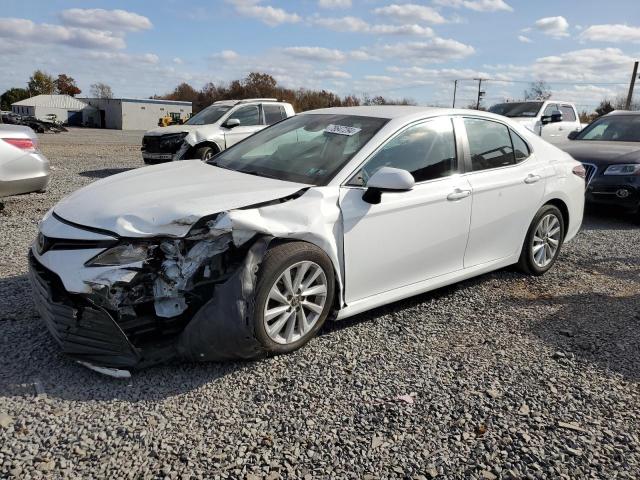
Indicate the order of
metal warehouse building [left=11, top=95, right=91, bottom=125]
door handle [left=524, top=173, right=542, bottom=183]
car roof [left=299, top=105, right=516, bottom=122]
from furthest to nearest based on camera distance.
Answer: metal warehouse building [left=11, top=95, right=91, bottom=125], door handle [left=524, top=173, right=542, bottom=183], car roof [left=299, top=105, right=516, bottom=122]

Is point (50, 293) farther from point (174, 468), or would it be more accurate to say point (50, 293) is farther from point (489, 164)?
point (489, 164)

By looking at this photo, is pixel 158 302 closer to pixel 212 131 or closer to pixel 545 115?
pixel 212 131

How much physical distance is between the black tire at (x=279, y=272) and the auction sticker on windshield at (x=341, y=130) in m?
1.17

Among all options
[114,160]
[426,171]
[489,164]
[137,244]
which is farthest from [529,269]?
[114,160]

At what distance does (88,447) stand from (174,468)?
0.46 m

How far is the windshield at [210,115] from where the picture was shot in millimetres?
12601

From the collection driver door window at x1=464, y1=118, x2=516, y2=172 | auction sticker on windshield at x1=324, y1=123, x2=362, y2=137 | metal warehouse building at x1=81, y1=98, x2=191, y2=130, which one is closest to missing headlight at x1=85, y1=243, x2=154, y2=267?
auction sticker on windshield at x1=324, y1=123, x2=362, y2=137

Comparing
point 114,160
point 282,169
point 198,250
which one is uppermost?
point 282,169

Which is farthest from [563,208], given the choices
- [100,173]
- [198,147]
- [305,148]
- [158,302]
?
[100,173]

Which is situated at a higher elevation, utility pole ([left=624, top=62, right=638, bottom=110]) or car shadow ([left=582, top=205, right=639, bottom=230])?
utility pole ([left=624, top=62, right=638, bottom=110])

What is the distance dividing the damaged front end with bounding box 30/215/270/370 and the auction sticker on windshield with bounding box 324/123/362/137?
1.32 m

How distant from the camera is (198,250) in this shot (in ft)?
10.7

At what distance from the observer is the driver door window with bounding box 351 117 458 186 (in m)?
3.91

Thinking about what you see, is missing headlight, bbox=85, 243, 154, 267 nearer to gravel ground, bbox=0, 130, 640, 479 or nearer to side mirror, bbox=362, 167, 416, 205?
gravel ground, bbox=0, 130, 640, 479
